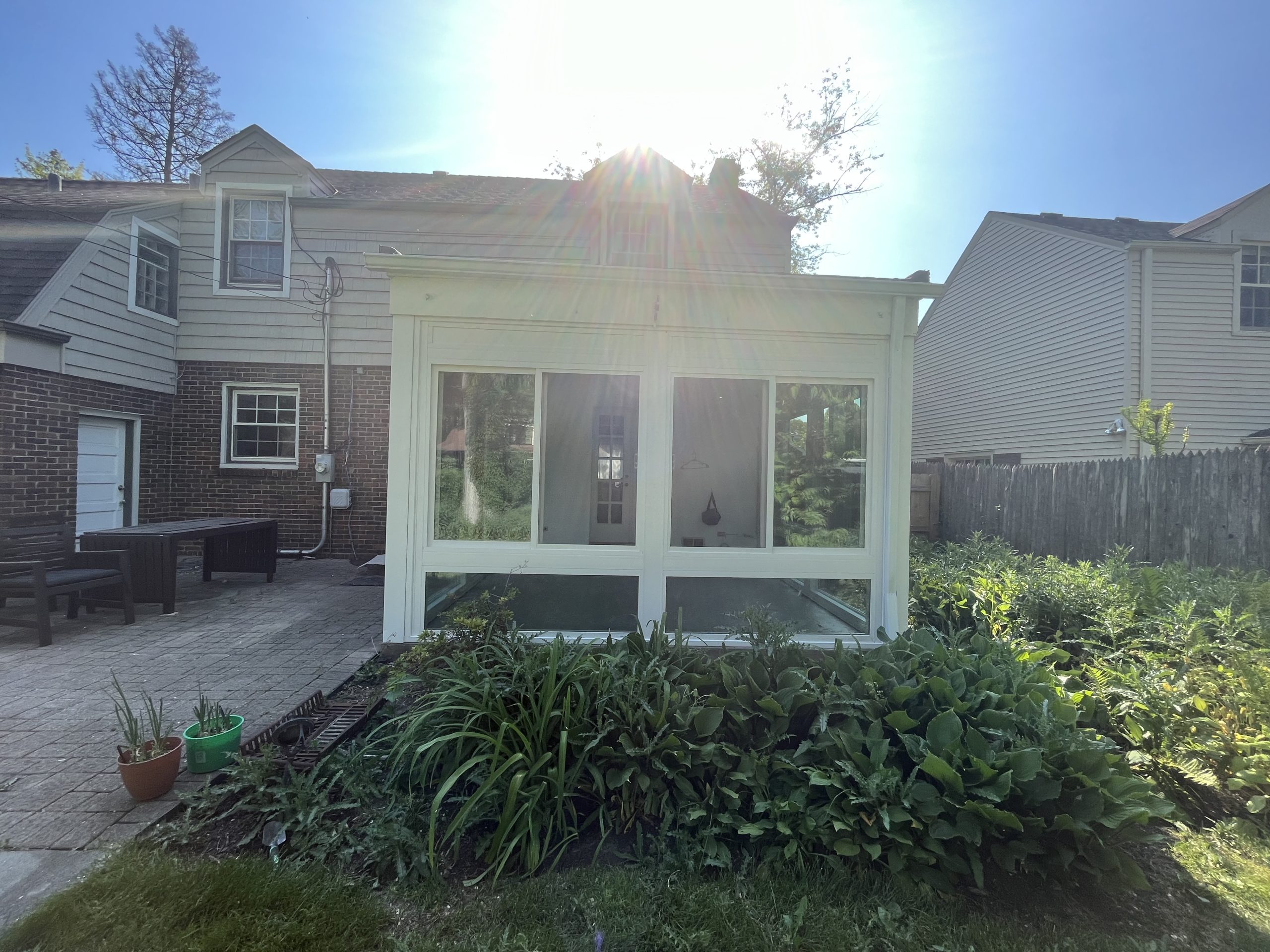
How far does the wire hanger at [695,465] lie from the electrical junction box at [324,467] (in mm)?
6227

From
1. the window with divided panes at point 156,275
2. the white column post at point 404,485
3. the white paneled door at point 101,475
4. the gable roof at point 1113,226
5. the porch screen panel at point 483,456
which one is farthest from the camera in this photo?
the gable roof at point 1113,226

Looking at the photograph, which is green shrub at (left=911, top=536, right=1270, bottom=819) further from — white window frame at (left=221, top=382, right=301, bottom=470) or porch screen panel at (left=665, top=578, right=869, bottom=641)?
white window frame at (left=221, top=382, right=301, bottom=470)

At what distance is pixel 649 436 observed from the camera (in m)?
4.34

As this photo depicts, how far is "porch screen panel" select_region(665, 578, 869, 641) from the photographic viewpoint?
4.42 metres

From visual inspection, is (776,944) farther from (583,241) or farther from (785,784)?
(583,241)

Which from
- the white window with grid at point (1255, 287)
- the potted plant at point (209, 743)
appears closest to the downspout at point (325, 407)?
the potted plant at point (209, 743)

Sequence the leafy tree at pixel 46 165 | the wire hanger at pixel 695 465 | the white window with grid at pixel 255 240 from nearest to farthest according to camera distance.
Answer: the wire hanger at pixel 695 465 → the white window with grid at pixel 255 240 → the leafy tree at pixel 46 165

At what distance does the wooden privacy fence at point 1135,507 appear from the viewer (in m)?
5.40

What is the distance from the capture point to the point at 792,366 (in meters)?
4.38

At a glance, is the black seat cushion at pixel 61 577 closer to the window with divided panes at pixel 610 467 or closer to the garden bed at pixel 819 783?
the garden bed at pixel 819 783

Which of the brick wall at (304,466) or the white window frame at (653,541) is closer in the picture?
the white window frame at (653,541)

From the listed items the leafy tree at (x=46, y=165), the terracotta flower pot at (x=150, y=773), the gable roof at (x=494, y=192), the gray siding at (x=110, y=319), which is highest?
the leafy tree at (x=46, y=165)

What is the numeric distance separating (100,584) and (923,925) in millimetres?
6650

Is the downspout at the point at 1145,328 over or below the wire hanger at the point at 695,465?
over
